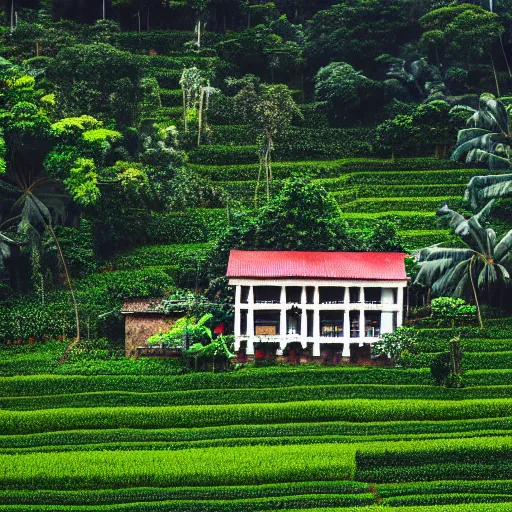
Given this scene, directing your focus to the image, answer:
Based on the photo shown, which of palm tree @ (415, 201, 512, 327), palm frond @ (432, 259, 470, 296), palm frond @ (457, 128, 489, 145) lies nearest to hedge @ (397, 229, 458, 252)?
palm tree @ (415, 201, 512, 327)

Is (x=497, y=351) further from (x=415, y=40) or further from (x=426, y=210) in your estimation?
(x=415, y=40)

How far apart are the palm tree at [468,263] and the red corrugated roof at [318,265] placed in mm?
Answer: 1358

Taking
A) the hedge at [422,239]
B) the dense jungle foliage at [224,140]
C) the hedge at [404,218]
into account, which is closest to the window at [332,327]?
the dense jungle foliage at [224,140]

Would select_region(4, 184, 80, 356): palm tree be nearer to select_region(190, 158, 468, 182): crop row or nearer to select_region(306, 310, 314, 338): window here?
select_region(306, 310, 314, 338): window

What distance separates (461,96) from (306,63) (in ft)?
31.5

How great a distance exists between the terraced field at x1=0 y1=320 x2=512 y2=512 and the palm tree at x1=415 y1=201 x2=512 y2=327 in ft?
8.42

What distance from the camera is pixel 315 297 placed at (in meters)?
46.9

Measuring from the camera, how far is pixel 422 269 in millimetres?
49000

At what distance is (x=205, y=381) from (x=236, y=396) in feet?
4.82

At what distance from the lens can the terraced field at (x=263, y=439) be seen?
3681 centimetres

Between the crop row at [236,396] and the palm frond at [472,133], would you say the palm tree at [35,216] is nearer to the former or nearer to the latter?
the crop row at [236,396]

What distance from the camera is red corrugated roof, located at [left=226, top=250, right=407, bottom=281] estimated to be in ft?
154

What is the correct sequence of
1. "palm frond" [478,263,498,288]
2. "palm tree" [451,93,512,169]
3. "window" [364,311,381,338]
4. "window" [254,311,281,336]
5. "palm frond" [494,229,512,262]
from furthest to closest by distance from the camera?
1. "palm tree" [451,93,512,169]
2. "palm frond" [494,229,512,262]
3. "palm frond" [478,263,498,288]
4. "window" [364,311,381,338]
5. "window" [254,311,281,336]

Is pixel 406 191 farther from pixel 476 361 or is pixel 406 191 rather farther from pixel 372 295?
pixel 476 361
